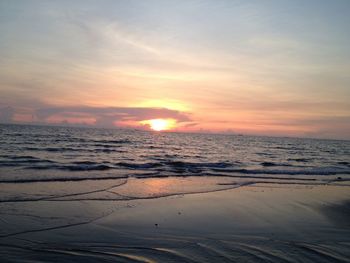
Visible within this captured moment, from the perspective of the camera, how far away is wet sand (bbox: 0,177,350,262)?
6.17m

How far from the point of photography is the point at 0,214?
28.8 feet

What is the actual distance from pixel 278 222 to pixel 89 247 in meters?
5.53

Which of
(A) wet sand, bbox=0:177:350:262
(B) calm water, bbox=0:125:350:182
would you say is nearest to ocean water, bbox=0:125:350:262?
(A) wet sand, bbox=0:177:350:262

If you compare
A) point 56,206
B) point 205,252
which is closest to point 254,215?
point 205,252

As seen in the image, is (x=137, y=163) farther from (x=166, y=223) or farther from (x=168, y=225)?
(x=168, y=225)

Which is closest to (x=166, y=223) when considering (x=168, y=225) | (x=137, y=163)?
(x=168, y=225)

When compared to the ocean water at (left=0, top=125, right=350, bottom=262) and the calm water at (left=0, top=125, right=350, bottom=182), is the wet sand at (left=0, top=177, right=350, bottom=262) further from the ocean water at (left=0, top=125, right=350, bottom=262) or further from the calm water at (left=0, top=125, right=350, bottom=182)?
the calm water at (left=0, top=125, right=350, bottom=182)

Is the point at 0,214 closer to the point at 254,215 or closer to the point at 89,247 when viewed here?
the point at 89,247

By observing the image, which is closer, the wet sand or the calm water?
the wet sand

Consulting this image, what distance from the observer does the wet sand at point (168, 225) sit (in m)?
6.17

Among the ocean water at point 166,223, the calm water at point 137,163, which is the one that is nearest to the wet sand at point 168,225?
the ocean water at point 166,223

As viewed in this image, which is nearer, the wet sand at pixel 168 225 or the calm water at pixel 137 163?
the wet sand at pixel 168 225

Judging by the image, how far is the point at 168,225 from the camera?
8445 millimetres

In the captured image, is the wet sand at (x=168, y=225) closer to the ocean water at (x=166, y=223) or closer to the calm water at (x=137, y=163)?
the ocean water at (x=166, y=223)
